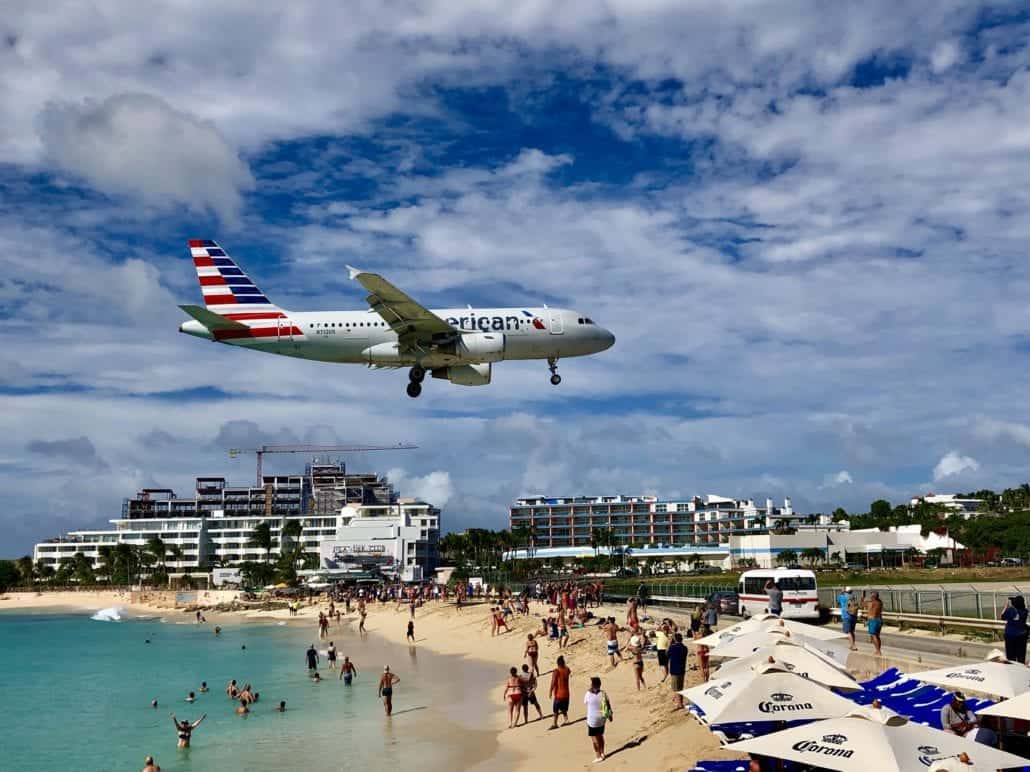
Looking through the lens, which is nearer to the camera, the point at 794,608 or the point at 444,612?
the point at 794,608

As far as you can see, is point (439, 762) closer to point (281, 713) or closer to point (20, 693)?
point (281, 713)

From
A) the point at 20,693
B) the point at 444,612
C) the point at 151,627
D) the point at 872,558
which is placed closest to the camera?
the point at 20,693

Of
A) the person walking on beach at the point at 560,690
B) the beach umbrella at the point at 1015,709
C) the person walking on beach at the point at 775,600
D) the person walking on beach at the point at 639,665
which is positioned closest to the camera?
the beach umbrella at the point at 1015,709

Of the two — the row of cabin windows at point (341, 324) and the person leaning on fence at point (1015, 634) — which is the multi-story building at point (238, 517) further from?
the person leaning on fence at point (1015, 634)

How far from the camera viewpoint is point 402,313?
34281 millimetres

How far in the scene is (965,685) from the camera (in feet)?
41.7

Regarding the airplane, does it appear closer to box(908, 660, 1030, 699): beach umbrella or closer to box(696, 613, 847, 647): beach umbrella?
box(696, 613, 847, 647): beach umbrella

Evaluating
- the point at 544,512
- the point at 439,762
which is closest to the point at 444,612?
the point at 439,762

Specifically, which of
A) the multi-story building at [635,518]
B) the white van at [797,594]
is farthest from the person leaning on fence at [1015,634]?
the multi-story building at [635,518]

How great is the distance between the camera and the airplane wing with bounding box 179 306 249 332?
116 feet

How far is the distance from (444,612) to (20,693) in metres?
27.6

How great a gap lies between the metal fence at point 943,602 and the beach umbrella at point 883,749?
18972mm

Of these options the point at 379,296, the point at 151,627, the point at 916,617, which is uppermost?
the point at 379,296

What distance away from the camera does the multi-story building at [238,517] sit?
514ft
